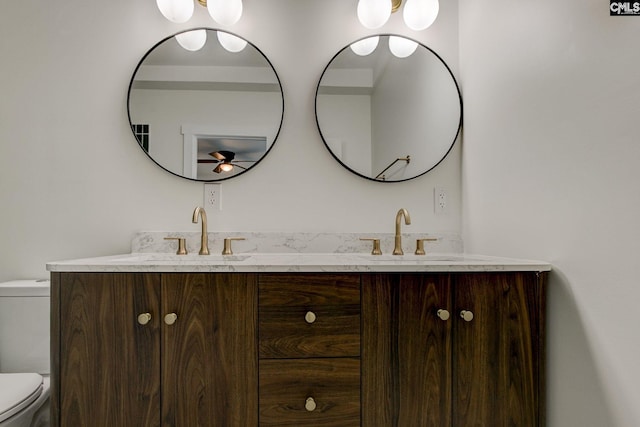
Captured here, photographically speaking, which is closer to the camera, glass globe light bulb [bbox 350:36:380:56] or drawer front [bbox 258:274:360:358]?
drawer front [bbox 258:274:360:358]

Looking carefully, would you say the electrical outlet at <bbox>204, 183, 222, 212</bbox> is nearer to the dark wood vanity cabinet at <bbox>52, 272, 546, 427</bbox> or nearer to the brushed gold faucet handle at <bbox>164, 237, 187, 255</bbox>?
the brushed gold faucet handle at <bbox>164, 237, 187, 255</bbox>

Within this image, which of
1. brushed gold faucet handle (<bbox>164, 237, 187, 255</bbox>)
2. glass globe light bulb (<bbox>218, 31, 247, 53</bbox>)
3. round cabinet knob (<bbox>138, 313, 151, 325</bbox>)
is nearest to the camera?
round cabinet knob (<bbox>138, 313, 151, 325</bbox>)

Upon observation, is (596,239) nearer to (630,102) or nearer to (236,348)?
(630,102)

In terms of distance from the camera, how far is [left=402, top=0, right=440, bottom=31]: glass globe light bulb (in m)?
1.68

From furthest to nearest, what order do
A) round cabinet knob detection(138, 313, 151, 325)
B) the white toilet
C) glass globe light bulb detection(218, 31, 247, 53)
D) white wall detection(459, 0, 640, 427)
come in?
glass globe light bulb detection(218, 31, 247, 53) < the white toilet < round cabinet knob detection(138, 313, 151, 325) < white wall detection(459, 0, 640, 427)

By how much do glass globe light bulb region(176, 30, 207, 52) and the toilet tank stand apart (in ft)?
4.12

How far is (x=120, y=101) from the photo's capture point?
1.70 m

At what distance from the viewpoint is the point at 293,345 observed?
1114mm

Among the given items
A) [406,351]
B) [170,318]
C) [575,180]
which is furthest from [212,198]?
[575,180]

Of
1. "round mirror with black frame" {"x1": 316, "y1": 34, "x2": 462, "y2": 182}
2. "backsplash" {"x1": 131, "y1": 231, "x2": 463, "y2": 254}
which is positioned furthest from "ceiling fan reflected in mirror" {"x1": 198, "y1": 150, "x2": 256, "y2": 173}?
"round mirror with black frame" {"x1": 316, "y1": 34, "x2": 462, "y2": 182}

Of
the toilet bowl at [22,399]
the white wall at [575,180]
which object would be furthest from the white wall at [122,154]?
the toilet bowl at [22,399]

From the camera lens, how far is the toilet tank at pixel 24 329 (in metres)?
1.46

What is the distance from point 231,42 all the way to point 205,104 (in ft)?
1.08

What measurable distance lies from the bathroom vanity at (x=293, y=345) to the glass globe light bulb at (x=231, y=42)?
1138 mm
